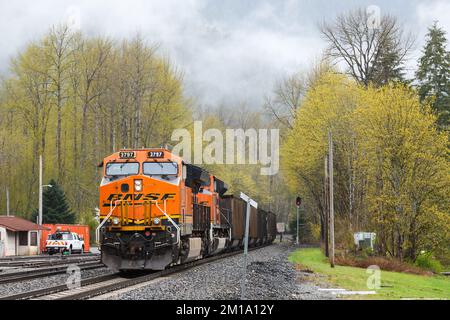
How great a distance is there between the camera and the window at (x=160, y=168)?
20516 millimetres

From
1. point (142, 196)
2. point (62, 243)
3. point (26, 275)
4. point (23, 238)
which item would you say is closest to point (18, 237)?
point (23, 238)

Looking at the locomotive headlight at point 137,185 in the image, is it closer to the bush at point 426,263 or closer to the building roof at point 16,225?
the bush at point 426,263

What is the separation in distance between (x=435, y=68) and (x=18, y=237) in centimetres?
4110

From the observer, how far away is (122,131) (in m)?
54.7

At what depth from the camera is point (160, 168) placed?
20.6m

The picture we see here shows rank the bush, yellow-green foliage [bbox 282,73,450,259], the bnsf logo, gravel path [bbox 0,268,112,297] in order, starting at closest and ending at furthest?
gravel path [bbox 0,268,112,297]
the bnsf logo
yellow-green foliage [bbox 282,73,450,259]
the bush

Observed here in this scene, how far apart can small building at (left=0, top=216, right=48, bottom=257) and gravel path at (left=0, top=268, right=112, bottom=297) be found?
24.5 meters

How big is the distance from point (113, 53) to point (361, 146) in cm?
2935

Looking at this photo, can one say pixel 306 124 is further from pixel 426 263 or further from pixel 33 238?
pixel 33 238

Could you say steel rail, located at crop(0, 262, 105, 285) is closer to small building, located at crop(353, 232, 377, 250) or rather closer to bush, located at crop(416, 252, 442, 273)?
small building, located at crop(353, 232, 377, 250)

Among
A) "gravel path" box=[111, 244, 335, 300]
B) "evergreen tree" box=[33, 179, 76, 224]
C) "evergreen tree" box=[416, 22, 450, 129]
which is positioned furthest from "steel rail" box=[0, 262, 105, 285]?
"evergreen tree" box=[416, 22, 450, 129]

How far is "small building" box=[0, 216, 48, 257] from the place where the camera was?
44250 millimetres

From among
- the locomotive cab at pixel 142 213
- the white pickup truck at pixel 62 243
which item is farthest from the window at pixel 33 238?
the locomotive cab at pixel 142 213

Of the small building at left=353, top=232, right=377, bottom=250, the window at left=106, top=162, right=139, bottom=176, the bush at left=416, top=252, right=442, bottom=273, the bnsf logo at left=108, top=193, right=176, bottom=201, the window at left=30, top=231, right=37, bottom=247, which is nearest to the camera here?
the bnsf logo at left=108, top=193, right=176, bottom=201
